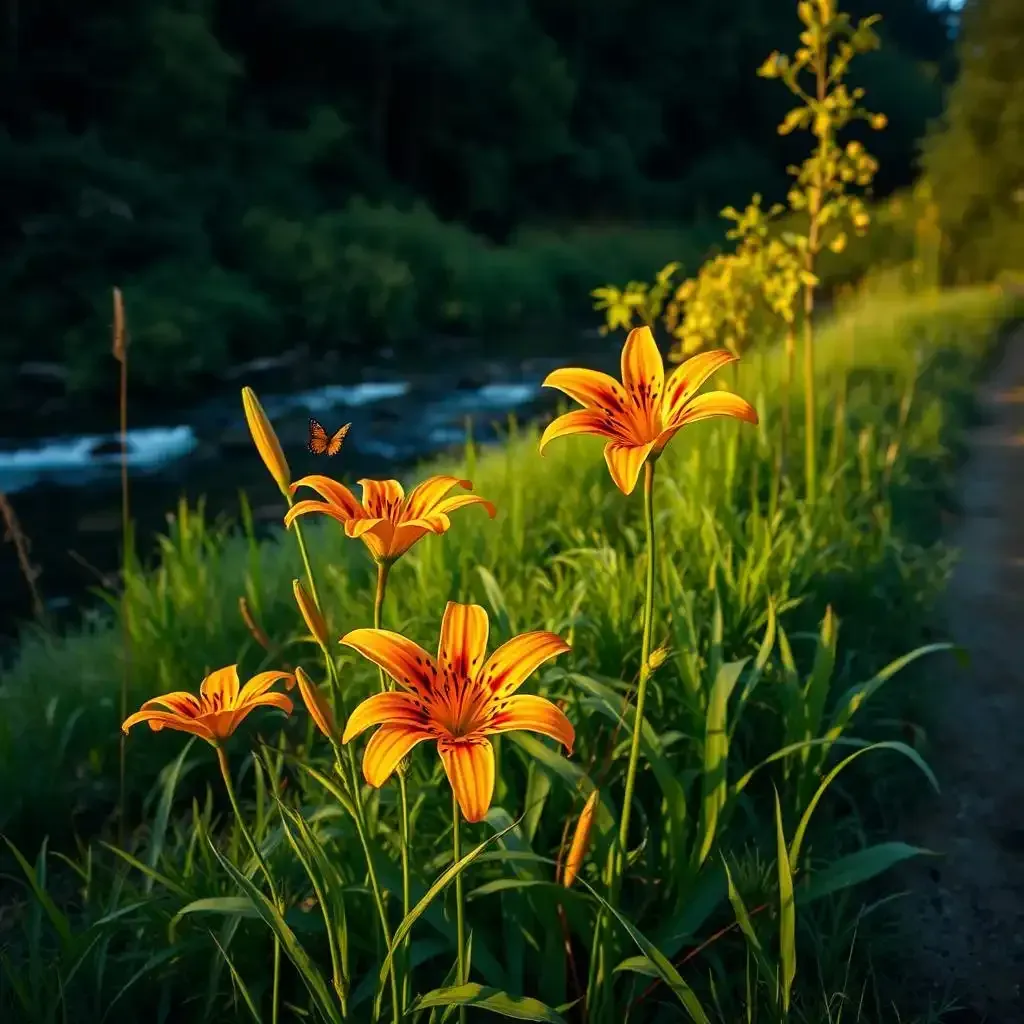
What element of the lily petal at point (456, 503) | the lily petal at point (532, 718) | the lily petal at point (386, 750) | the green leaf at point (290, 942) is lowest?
the green leaf at point (290, 942)

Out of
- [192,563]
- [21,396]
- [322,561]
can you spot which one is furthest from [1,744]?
[21,396]

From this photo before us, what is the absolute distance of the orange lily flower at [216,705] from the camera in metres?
1.17

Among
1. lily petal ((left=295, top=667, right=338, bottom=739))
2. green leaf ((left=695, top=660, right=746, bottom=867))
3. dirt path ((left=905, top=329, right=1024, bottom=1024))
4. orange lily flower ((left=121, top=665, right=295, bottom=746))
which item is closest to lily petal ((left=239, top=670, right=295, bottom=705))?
orange lily flower ((left=121, top=665, right=295, bottom=746))

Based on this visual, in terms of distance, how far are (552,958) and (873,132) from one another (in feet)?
127

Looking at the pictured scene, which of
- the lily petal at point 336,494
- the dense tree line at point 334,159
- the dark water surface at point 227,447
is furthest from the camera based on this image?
the dense tree line at point 334,159

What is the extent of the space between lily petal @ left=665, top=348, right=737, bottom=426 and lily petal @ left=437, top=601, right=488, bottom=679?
299 mm

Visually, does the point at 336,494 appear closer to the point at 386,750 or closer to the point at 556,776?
the point at 386,750

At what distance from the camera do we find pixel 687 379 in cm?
125

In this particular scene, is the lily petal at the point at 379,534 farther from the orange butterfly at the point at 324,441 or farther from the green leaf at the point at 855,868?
the green leaf at the point at 855,868

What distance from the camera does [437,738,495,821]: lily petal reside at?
1.02 metres

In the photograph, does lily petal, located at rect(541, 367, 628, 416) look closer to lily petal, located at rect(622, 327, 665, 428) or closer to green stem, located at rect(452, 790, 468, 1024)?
lily petal, located at rect(622, 327, 665, 428)

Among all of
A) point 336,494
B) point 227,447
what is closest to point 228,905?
point 336,494

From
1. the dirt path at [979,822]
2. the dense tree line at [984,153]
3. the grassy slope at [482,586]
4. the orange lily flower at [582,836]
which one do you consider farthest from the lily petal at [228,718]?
the dense tree line at [984,153]

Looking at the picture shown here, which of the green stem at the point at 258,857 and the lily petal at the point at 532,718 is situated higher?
the lily petal at the point at 532,718
